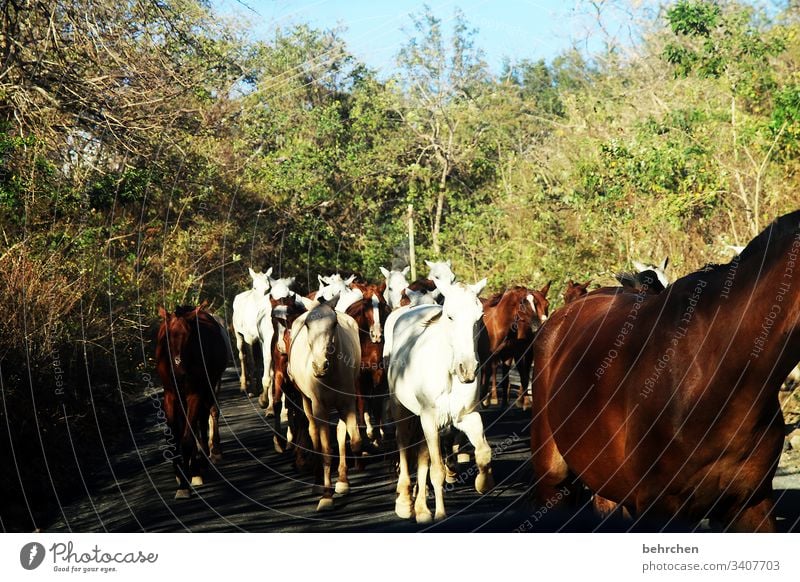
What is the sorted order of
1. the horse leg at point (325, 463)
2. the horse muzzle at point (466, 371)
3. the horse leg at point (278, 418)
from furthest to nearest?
the horse leg at point (278, 418), the horse leg at point (325, 463), the horse muzzle at point (466, 371)

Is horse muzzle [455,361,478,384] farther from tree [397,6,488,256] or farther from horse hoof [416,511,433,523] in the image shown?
tree [397,6,488,256]

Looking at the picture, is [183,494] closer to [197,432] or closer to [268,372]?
[197,432]

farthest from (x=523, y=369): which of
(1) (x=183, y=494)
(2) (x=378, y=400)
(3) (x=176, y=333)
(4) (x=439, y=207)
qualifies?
(4) (x=439, y=207)

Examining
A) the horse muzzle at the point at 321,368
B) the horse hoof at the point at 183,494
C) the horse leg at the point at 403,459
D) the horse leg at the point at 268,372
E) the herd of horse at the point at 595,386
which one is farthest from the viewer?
the horse leg at the point at 268,372

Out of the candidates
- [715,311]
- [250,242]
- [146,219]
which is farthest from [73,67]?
[250,242]

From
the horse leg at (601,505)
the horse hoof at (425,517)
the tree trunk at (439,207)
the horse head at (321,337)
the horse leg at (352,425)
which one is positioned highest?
the tree trunk at (439,207)

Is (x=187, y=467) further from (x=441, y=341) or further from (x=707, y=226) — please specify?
(x=707, y=226)

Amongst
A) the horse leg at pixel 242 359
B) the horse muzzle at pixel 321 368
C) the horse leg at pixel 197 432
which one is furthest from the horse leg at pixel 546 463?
the horse leg at pixel 242 359

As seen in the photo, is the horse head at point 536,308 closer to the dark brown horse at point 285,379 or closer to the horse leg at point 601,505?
the dark brown horse at point 285,379

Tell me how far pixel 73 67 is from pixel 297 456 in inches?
233

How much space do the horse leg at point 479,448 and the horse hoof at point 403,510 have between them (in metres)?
0.75

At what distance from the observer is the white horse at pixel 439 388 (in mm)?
10461

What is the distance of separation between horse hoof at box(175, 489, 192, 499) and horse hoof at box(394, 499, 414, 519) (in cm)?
253
